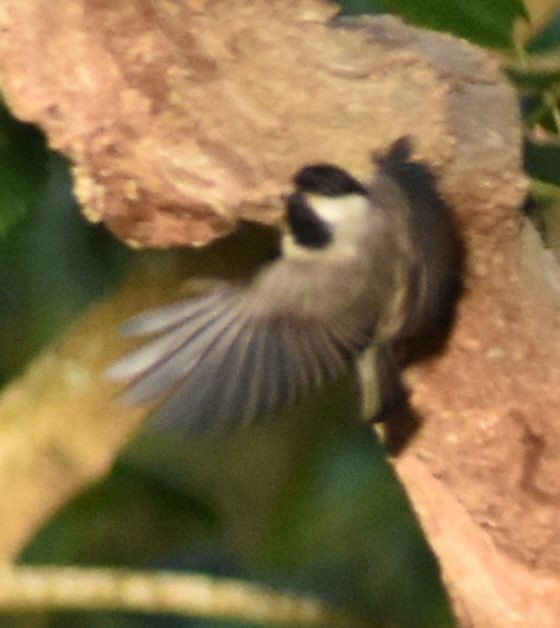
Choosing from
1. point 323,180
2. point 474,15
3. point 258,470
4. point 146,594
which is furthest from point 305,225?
point 258,470

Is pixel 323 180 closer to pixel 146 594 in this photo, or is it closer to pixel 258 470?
pixel 146 594

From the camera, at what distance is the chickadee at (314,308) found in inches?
24.9

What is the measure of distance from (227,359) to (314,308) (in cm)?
6

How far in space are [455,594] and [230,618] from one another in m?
0.32

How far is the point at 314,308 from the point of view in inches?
25.7

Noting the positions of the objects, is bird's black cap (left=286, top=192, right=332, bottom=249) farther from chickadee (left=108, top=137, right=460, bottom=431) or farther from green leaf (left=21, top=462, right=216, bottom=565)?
green leaf (left=21, top=462, right=216, bottom=565)

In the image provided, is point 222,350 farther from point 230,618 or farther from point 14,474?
point 230,618

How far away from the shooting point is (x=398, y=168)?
63 cm

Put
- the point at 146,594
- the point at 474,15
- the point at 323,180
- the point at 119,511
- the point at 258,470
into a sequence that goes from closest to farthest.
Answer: the point at 323,180 → the point at 474,15 → the point at 146,594 → the point at 119,511 → the point at 258,470

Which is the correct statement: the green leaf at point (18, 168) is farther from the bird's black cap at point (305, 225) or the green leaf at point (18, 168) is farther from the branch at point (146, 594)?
the branch at point (146, 594)

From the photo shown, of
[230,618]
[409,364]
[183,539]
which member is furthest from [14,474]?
[183,539]

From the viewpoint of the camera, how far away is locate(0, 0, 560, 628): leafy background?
76 centimetres

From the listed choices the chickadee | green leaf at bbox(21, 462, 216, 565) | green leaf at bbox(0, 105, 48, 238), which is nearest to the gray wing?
the chickadee

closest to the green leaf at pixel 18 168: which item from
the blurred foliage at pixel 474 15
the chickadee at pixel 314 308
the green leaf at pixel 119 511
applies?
the chickadee at pixel 314 308
